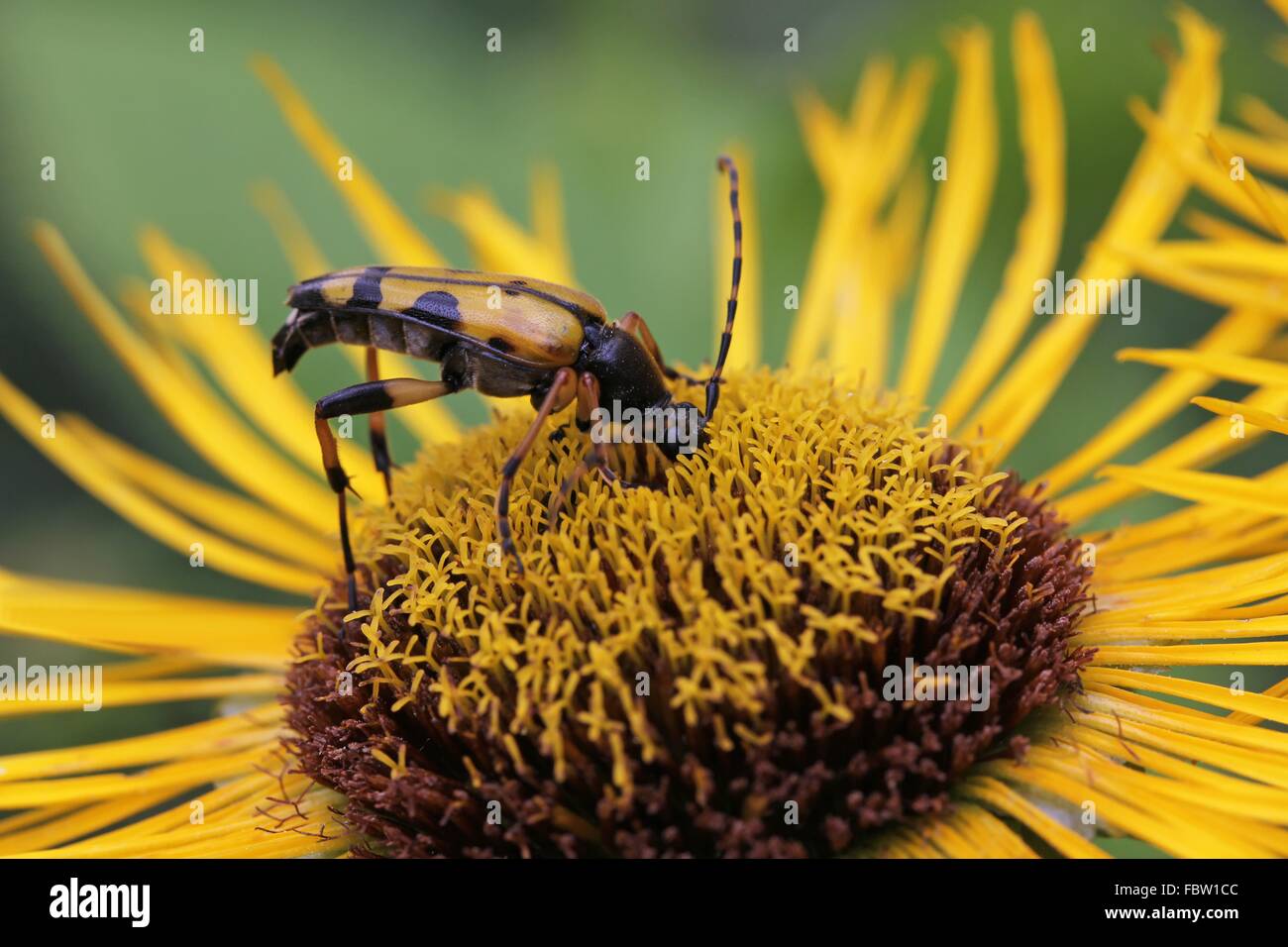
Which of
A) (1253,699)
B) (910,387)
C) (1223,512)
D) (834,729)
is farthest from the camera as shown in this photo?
(910,387)

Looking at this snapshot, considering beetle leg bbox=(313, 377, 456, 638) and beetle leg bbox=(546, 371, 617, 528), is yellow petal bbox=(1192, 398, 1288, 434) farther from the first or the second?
beetle leg bbox=(313, 377, 456, 638)

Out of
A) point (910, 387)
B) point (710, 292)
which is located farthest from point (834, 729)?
point (710, 292)

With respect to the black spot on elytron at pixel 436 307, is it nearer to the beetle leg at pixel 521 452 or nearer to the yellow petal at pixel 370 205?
the beetle leg at pixel 521 452

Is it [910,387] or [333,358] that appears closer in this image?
[910,387]

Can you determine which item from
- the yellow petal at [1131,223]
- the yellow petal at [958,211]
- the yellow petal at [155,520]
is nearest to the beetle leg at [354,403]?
the yellow petal at [155,520]

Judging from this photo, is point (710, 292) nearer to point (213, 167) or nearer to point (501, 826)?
point (213, 167)
